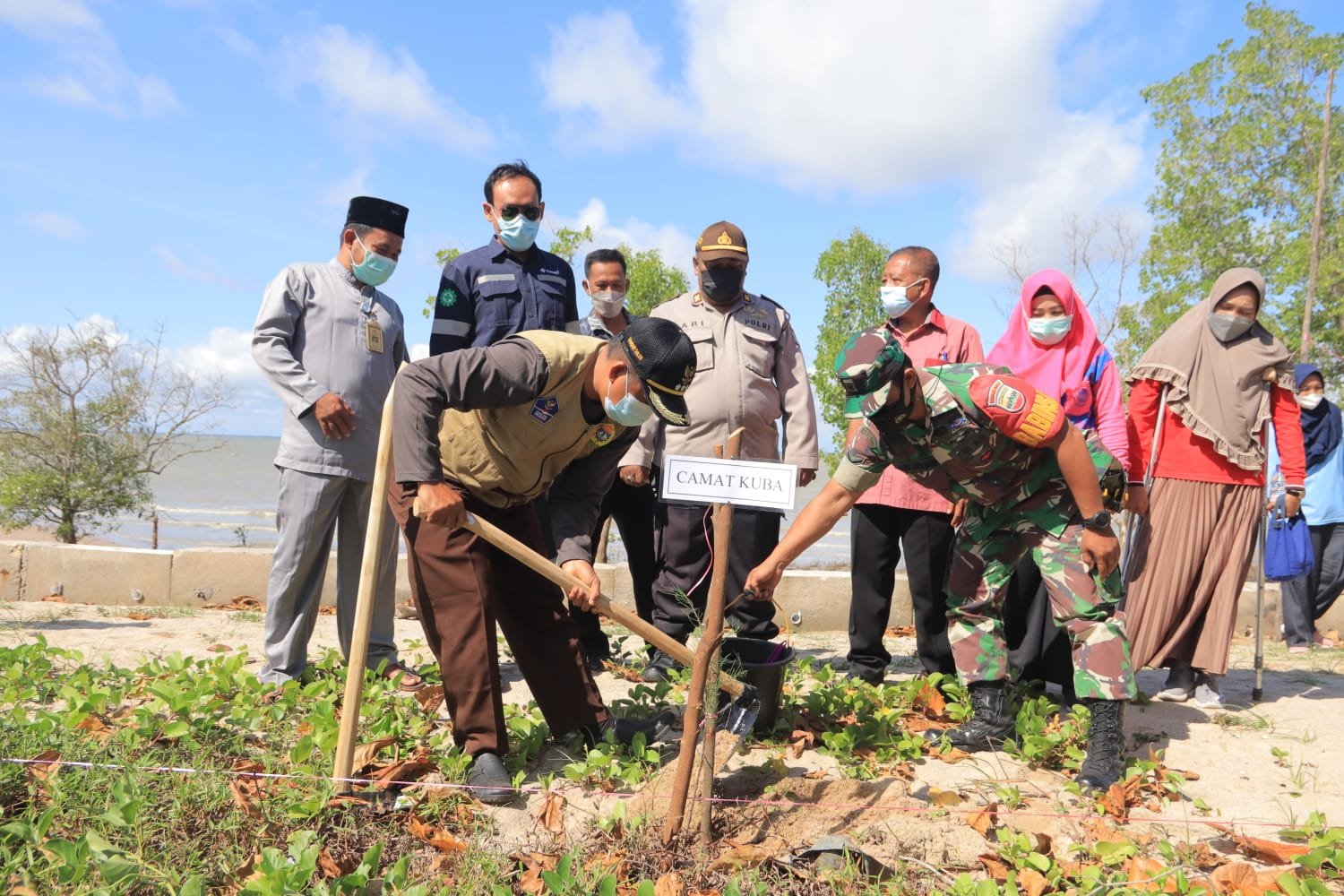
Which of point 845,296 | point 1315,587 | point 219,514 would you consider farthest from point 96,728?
point 219,514

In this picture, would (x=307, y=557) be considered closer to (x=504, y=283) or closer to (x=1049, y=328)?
(x=504, y=283)

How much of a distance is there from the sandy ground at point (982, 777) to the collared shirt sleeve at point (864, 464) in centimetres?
103

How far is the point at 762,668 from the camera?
338 cm

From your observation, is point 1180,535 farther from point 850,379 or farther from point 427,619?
point 427,619

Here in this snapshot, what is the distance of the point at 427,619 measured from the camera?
312 centimetres

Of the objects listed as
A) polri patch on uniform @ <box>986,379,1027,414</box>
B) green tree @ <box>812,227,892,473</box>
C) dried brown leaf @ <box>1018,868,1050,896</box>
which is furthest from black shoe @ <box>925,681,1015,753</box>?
green tree @ <box>812,227,892,473</box>

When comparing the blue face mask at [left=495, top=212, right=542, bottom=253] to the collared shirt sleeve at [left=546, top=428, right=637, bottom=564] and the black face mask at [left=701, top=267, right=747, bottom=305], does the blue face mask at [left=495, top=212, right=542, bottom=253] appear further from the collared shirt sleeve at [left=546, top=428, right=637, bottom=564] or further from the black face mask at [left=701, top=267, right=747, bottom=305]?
the collared shirt sleeve at [left=546, top=428, right=637, bottom=564]

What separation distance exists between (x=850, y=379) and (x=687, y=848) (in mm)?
1473

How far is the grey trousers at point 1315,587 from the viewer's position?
6512 millimetres

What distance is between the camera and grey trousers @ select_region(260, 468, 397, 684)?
388cm

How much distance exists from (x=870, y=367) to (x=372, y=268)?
2496mm

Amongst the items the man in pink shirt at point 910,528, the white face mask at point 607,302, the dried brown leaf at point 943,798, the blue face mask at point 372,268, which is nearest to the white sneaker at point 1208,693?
the man in pink shirt at point 910,528

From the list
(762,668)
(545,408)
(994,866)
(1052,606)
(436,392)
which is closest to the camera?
(994,866)

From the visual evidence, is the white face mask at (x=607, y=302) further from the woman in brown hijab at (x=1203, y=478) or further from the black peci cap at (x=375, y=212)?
the woman in brown hijab at (x=1203, y=478)
